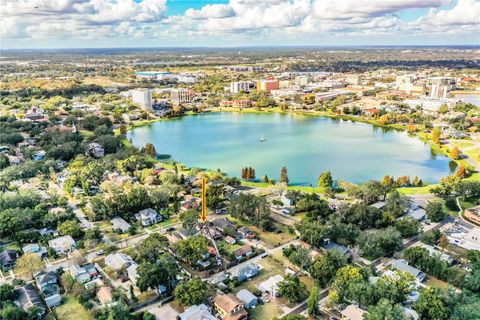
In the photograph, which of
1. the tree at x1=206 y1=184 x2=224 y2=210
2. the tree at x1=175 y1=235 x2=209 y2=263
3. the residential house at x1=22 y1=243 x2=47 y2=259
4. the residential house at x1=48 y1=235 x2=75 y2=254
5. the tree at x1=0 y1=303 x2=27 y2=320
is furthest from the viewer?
the tree at x1=206 y1=184 x2=224 y2=210

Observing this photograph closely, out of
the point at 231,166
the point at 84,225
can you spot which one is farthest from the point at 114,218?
the point at 231,166

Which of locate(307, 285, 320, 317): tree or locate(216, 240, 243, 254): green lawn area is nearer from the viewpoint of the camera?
locate(307, 285, 320, 317): tree

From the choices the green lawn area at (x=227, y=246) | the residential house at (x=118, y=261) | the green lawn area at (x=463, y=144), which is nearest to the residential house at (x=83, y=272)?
the residential house at (x=118, y=261)

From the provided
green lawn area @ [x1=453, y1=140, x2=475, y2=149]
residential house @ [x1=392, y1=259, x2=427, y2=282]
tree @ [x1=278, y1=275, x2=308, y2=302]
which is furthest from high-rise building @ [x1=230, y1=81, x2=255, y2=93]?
tree @ [x1=278, y1=275, x2=308, y2=302]

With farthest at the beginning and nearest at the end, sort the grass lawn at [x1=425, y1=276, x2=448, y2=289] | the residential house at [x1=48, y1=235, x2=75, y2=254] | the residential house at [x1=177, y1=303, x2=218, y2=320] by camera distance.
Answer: the residential house at [x1=48, y1=235, x2=75, y2=254]
the grass lawn at [x1=425, y1=276, x2=448, y2=289]
the residential house at [x1=177, y1=303, x2=218, y2=320]

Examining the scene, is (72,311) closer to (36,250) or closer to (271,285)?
(36,250)

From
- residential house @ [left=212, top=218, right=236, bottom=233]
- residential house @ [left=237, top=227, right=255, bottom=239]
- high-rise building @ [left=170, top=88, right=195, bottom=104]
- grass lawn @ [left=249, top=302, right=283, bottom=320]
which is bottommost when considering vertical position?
grass lawn @ [left=249, top=302, right=283, bottom=320]

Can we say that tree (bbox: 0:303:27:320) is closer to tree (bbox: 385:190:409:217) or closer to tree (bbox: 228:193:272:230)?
tree (bbox: 228:193:272:230)

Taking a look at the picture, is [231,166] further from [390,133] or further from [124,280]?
[390,133]
